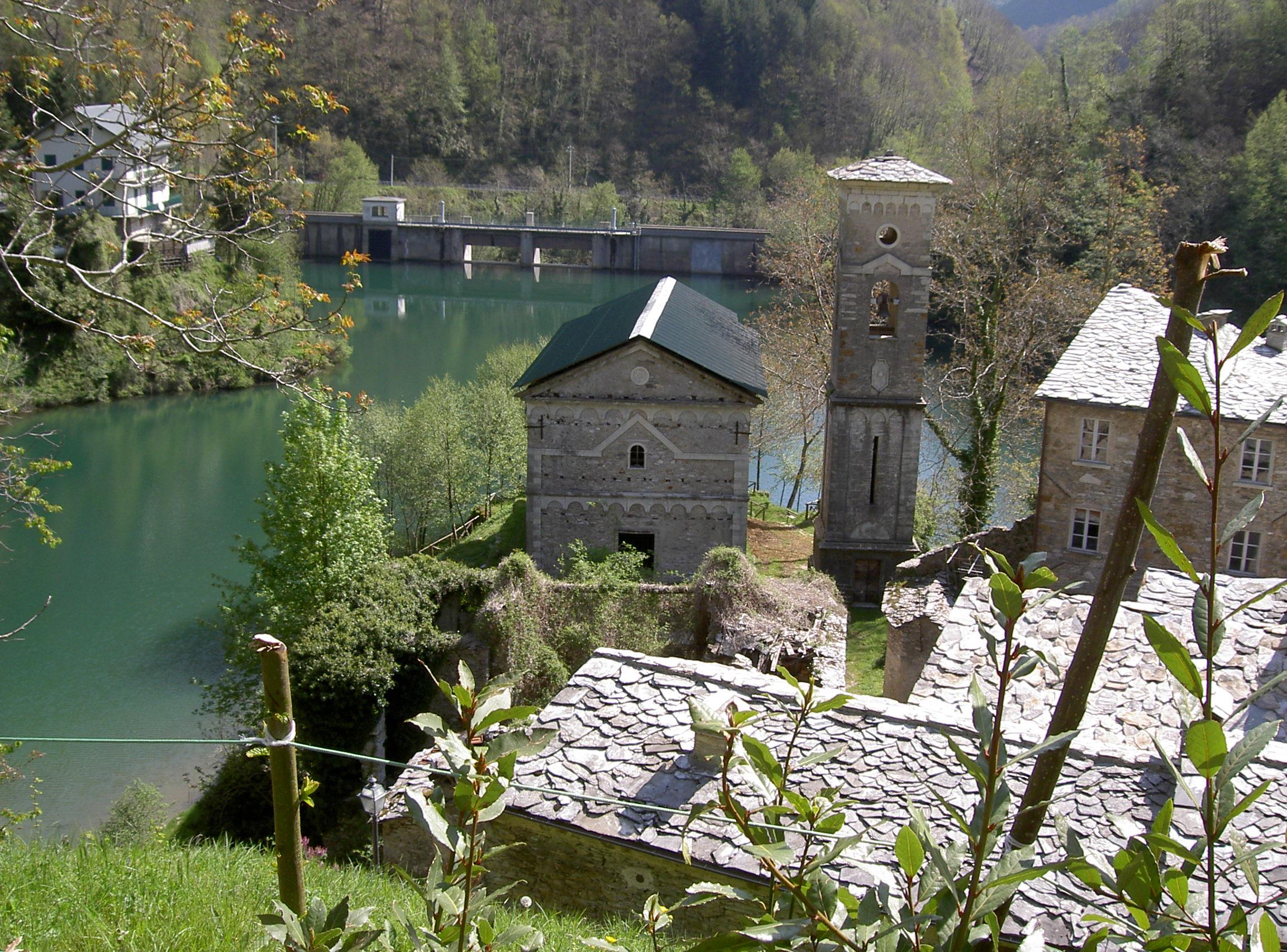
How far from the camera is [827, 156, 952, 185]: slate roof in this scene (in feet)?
57.1

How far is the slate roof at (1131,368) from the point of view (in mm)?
14953

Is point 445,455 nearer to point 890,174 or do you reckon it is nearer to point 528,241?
point 890,174

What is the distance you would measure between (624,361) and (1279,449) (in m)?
9.52

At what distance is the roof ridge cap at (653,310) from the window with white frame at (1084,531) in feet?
23.2

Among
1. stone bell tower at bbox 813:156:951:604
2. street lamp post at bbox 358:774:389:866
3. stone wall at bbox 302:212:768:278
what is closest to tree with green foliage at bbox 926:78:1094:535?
stone bell tower at bbox 813:156:951:604

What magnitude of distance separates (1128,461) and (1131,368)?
1.59 metres

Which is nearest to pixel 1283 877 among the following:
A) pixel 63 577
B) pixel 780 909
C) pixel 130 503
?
pixel 780 909

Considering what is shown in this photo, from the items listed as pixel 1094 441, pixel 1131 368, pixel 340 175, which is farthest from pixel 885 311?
pixel 340 175

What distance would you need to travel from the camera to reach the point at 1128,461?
16.0 metres

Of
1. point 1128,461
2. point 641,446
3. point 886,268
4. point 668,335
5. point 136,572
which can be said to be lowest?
point 136,572

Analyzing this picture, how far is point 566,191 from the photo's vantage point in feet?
261

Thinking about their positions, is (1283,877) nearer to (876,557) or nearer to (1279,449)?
(1279,449)

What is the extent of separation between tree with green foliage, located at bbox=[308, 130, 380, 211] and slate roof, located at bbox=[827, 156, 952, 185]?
189 ft

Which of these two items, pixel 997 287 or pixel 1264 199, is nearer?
pixel 997 287
